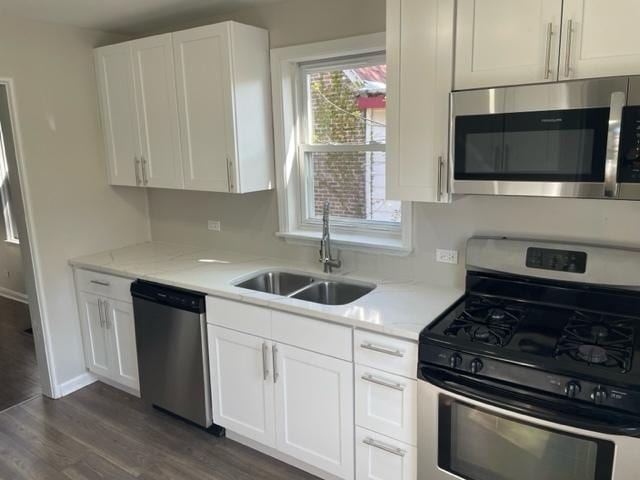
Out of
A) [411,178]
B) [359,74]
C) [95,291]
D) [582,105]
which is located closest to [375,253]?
[411,178]

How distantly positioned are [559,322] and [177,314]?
189cm

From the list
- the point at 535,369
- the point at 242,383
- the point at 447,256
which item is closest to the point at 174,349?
the point at 242,383

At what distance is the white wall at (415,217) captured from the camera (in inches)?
83.6

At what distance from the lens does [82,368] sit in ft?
11.4

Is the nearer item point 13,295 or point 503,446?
point 503,446

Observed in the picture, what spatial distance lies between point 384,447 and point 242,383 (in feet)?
2.71

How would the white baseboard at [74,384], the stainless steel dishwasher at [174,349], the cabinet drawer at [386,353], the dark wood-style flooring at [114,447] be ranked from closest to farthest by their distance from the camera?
1. the cabinet drawer at [386,353]
2. the dark wood-style flooring at [114,447]
3. the stainless steel dishwasher at [174,349]
4. the white baseboard at [74,384]

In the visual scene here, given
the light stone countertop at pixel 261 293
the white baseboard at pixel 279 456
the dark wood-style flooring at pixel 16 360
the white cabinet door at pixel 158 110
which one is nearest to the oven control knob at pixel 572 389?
the light stone countertop at pixel 261 293

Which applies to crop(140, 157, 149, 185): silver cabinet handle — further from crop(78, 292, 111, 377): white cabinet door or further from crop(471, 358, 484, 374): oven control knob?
crop(471, 358, 484, 374): oven control knob

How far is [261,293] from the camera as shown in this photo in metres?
2.51

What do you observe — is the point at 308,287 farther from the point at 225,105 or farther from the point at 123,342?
the point at 123,342

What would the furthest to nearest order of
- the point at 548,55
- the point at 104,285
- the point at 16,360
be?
the point at 16,360
the point at 104,285
the point at 548,55

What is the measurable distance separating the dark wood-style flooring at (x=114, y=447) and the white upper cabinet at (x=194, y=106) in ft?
4.69

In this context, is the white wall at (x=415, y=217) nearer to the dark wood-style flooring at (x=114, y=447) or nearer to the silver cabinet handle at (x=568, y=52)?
the silver cabinet handle at (x=568, y=52)
